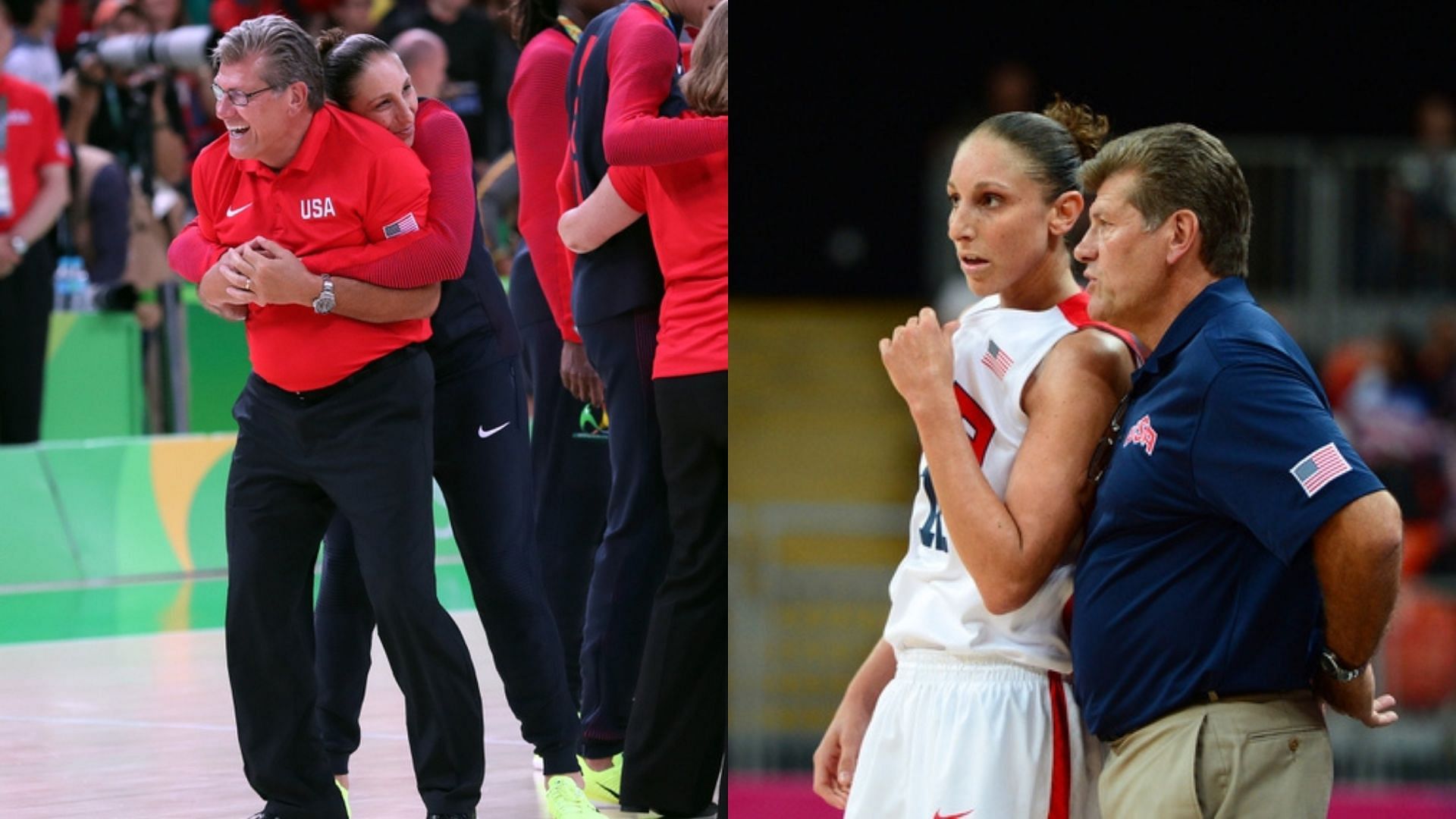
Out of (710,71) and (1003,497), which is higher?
(710,71)

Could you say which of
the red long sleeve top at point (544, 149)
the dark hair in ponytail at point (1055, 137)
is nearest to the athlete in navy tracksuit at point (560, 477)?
the red long sleeve top at point (544, 149)

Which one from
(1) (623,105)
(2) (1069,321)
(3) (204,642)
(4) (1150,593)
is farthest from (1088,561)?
(3) (204,642)

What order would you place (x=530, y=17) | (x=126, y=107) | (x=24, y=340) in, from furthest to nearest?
(x=126, y=107) → (x=24, y=340) → (x=530, y=17)

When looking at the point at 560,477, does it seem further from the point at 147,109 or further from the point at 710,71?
the point at 147,109

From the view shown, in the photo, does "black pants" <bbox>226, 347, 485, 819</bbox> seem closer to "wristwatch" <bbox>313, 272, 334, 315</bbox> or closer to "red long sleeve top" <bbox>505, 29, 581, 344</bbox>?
"wristwatch" <bbox>313, 272, 334, 315</bbox>

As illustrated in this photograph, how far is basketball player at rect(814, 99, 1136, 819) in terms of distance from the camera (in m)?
2.38

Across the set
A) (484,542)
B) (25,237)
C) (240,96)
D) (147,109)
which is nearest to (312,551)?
(484,542)

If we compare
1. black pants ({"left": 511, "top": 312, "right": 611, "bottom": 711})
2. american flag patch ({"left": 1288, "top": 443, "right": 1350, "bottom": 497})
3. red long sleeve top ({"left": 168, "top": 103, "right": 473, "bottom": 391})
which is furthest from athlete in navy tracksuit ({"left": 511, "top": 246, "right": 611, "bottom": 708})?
american flag patch ({"left": 1288, "top": 443, "right": 1350, "bottom": 497})

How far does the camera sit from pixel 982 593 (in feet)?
7.80

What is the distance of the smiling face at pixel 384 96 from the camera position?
4027 millimetres

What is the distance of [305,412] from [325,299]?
21 centimetres

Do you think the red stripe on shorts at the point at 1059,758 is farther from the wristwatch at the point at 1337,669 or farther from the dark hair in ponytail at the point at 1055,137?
the dark hair in ponytail at the point at 1055,137

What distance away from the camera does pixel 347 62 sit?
4.05m

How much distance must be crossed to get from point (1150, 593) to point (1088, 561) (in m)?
0.09
